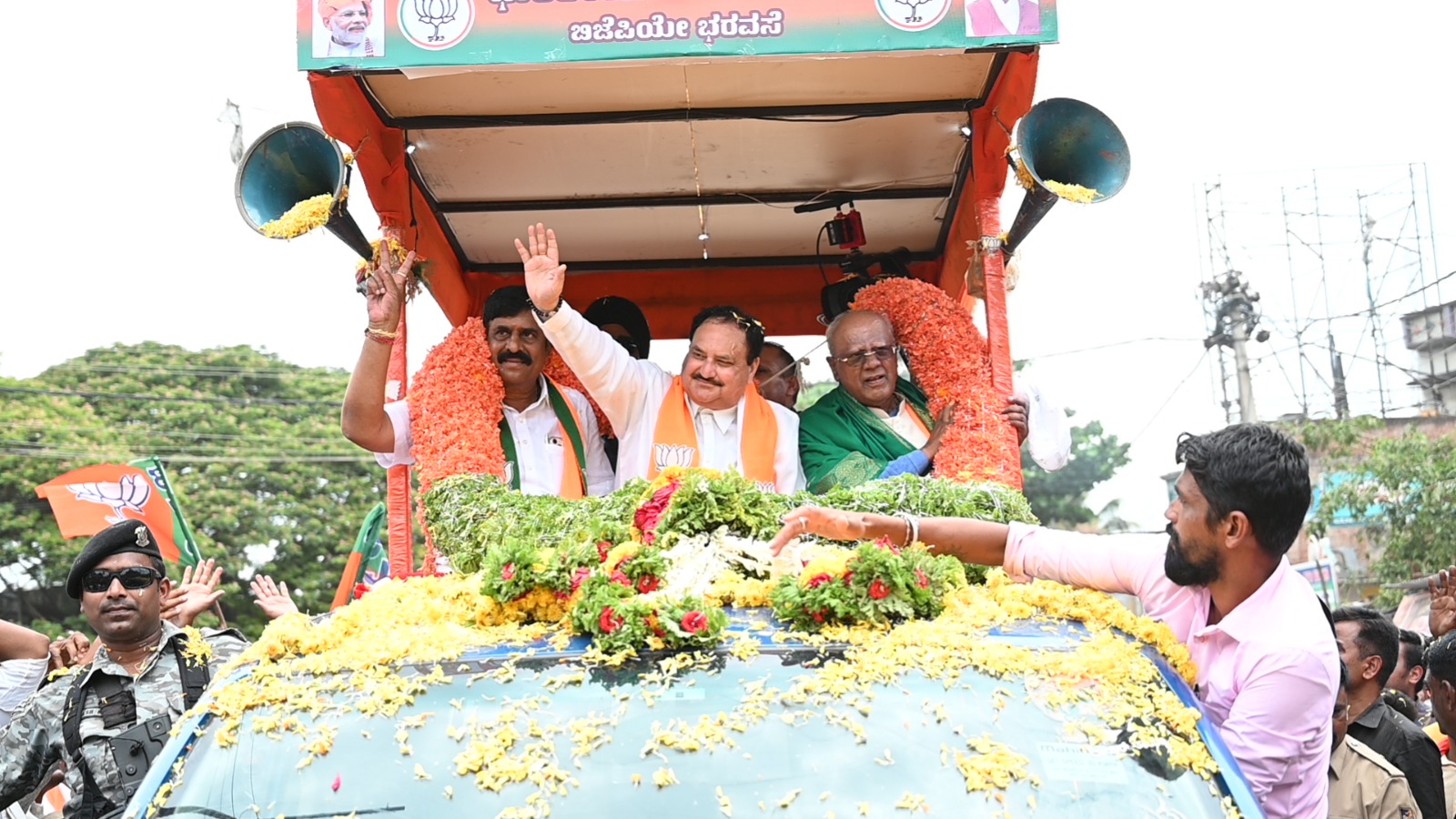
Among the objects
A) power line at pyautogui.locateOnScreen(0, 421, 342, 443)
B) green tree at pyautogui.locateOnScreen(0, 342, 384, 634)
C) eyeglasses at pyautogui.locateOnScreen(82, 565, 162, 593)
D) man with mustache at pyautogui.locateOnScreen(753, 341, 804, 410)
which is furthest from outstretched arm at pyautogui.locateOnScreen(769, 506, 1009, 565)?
power line at pyautogui.locateOnScreen(0, 421, 342, 443)

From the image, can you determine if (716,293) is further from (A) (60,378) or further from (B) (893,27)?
(A) (60,378)

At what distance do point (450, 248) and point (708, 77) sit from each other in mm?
1991

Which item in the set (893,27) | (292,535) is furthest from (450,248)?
(292,535)

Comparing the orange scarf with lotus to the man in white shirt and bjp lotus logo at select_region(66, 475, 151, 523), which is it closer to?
the man in white shirt

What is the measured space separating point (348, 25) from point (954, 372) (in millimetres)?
2716

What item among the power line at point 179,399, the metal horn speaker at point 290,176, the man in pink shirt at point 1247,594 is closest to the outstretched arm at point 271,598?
the metal horn speaker at point 290,176

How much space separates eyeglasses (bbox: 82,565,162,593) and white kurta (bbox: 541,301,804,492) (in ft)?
5.48

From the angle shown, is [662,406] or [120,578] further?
[662,406]

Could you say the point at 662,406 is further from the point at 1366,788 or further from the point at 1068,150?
the point at 1366,788

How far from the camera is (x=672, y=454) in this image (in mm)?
5469

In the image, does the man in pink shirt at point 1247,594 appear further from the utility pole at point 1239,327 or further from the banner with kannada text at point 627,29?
the utility pole at point 1239,327

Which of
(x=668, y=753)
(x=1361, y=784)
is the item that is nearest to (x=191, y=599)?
(x=668, y=753)

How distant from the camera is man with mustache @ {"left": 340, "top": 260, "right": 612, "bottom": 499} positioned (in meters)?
5.32

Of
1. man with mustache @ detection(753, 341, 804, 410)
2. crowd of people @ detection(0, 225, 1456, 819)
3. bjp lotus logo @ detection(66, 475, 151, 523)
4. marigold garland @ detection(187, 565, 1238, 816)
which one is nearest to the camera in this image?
marigold garland @ detection(187, 565, 1238, 816)
